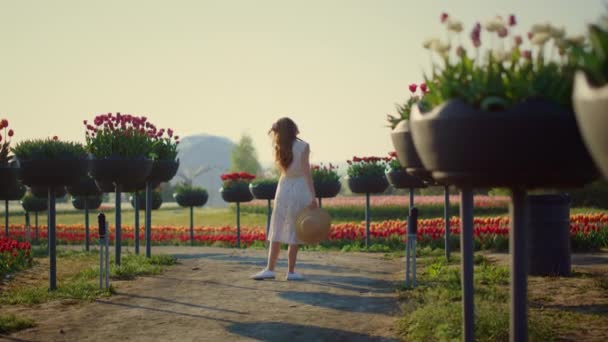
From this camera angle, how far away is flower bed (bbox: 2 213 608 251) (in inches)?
477

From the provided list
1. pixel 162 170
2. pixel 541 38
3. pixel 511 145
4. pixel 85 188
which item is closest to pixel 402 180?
pixel 162 170

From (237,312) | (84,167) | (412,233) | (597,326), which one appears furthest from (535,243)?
(84,167)

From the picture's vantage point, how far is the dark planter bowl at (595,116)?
1877 mm

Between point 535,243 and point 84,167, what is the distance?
5.14 metres

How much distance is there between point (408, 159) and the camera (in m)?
3.92

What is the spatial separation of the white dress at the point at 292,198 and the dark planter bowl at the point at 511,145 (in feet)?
16.6

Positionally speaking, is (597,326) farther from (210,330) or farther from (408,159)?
(210,330)

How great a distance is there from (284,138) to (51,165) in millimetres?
2559

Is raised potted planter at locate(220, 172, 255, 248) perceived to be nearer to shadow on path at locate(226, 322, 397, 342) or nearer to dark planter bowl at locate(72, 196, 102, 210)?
dark planter bowl at locate(72, 196, 102, 210)

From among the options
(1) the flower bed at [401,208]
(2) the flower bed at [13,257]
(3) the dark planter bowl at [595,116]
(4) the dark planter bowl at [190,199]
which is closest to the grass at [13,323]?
(2) the flower bed at [13,257]

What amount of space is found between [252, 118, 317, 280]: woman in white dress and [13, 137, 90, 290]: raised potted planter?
2.23m

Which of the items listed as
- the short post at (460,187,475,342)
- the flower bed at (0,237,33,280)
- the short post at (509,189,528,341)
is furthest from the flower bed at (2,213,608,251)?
the short post at (509,189,528,341)

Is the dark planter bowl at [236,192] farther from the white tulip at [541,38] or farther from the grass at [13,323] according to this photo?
the white tulip at [541,38]

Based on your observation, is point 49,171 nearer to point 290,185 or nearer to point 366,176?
point 290,185
